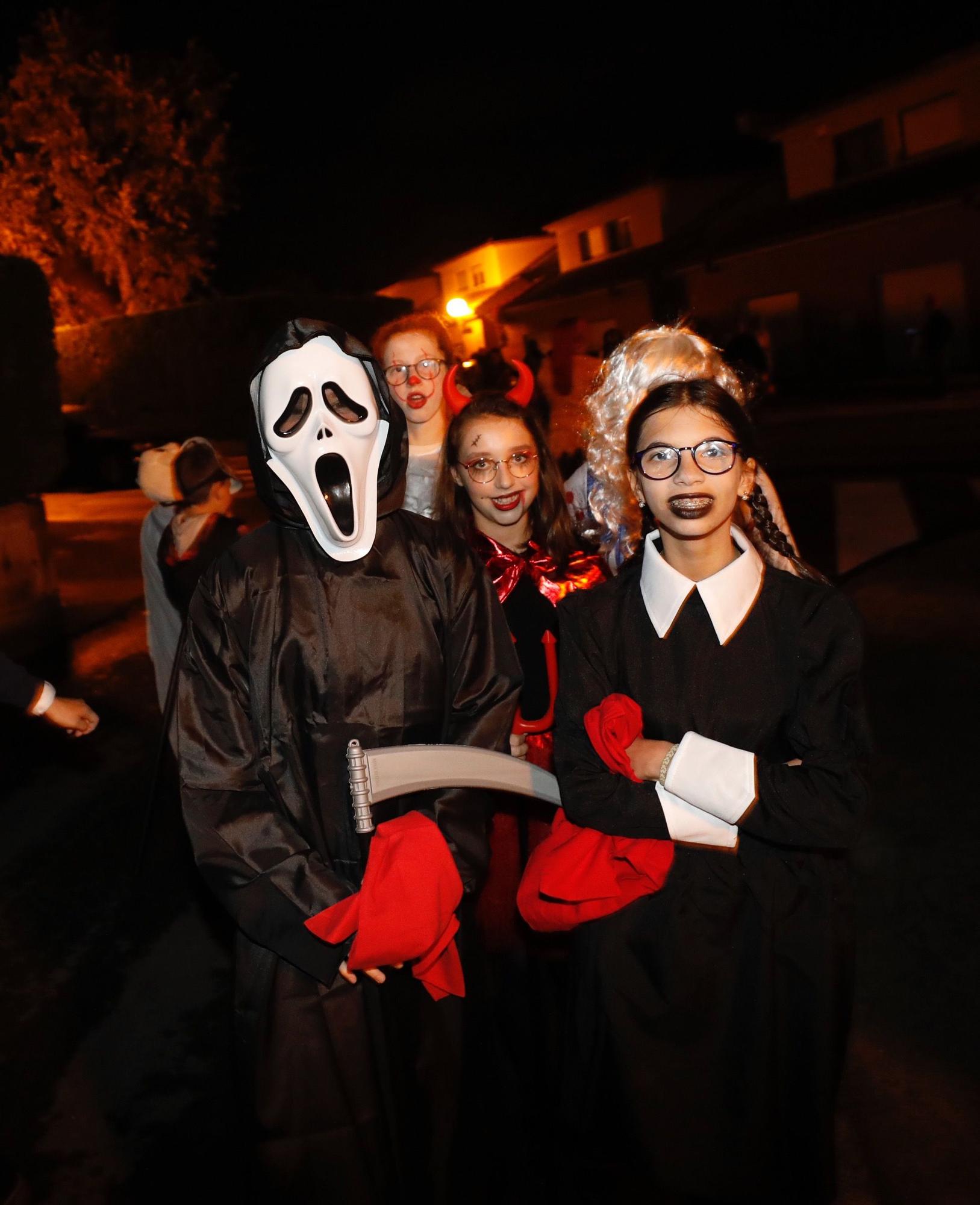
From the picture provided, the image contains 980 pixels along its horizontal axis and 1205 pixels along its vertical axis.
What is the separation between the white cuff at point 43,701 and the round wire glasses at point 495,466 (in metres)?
1.38

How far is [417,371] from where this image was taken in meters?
3.43

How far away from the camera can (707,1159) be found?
2.22 m

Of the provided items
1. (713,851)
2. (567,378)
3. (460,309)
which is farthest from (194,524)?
(460,309)

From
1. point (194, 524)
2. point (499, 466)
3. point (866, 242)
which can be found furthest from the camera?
point (866, 242)

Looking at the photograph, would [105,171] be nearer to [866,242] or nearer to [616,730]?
[866,242]

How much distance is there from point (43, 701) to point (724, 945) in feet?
6.74

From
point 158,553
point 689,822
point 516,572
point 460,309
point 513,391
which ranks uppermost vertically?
point 460,309

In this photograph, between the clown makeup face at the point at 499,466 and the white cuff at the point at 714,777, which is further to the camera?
the clown makeup face at the point at 499,466

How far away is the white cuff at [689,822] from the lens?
6.86ft

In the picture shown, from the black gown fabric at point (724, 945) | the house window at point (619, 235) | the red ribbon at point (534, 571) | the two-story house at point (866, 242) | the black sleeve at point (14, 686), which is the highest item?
the house window at point (619, 235)

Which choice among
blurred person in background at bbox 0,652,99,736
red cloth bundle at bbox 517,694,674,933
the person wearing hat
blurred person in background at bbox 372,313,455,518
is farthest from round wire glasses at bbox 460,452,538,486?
the person wearing hat

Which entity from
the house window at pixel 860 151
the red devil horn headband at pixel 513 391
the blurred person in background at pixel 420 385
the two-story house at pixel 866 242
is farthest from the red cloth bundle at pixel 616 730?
the house window at pixel 860 151

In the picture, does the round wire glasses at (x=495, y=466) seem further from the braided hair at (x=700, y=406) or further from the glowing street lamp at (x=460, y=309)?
the glowing street lamp at (x=460, y=309)

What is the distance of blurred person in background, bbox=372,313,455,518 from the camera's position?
342 cm
